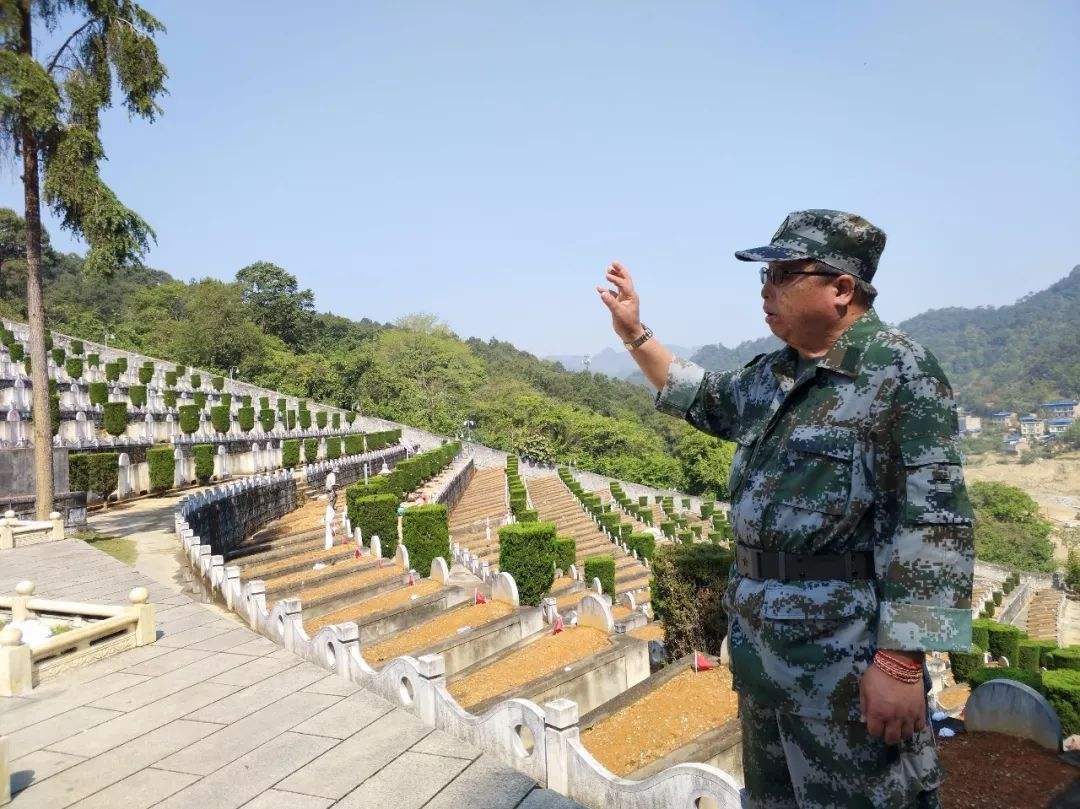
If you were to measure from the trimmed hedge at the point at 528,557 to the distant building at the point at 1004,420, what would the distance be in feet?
591

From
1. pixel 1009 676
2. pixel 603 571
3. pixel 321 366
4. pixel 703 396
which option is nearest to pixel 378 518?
pixel 603 571

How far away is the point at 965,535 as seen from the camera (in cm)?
201

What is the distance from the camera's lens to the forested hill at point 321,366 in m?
50.9

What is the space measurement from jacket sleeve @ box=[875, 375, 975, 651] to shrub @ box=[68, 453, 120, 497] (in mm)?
18663

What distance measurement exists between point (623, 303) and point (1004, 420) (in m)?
197

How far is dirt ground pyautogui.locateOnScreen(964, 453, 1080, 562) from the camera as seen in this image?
334 ft

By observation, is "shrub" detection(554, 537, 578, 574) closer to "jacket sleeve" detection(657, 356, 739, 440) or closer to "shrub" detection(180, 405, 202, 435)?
"jacket sleeve" detection(657, 356, 739, 440)

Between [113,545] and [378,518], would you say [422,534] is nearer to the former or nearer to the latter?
[378,518]

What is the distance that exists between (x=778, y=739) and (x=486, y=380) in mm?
74192

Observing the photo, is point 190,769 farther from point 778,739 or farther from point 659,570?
point 659,570

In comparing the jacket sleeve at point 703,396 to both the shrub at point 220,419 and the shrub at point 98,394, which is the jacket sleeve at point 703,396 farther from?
the shrub at point 220,419

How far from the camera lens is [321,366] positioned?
51.8 metres

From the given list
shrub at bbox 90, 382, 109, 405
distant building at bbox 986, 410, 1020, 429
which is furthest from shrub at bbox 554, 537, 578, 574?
distant building at bbox 986, 410, 1020, 429

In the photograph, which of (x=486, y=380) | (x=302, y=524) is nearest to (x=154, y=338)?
(x=486, y=380)
